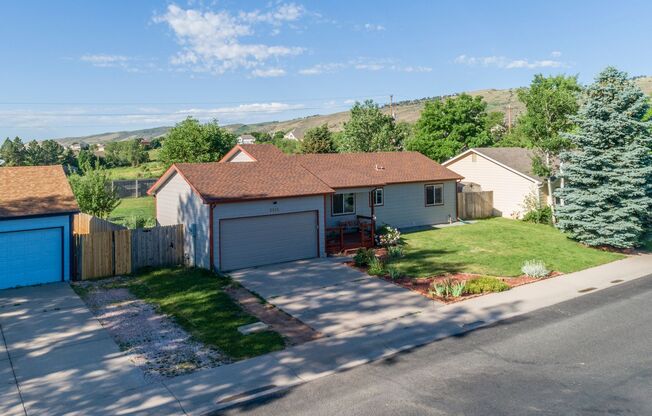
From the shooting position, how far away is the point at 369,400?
8867mm

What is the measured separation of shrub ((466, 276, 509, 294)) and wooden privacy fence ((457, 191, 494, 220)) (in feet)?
50.2

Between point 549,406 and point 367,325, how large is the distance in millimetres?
5319

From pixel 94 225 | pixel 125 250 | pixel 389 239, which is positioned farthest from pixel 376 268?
pixel 94 225

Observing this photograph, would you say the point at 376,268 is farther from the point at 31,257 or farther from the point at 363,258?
the point at 31,257

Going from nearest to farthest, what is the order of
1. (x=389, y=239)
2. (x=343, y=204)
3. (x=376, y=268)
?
(x=376, y=268) → (x=389, y=239) → (x=343, y=204)

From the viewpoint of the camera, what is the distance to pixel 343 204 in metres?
25.5

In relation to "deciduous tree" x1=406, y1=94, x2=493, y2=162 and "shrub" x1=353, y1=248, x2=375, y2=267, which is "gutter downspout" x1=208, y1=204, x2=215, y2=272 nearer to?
"shrub" x1=353, y1=248, x2=375, y2=267

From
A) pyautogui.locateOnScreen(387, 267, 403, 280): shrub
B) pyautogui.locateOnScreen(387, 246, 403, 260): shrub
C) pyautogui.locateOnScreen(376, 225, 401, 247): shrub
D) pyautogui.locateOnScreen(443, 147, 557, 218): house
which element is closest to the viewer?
pyautogui.locateOnScreen(387, 267, 403, 280): shrub

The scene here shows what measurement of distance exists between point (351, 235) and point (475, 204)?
11780 millimetres

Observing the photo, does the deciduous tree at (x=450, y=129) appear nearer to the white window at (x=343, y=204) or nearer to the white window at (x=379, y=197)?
the white window at (x=379, y=197)

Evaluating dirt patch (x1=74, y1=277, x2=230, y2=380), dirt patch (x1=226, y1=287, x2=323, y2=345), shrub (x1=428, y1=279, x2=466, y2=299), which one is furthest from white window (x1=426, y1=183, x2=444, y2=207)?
dirt patch (x1=74, y1=277, x2=230, y2=380)

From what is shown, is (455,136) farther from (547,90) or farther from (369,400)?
(369,400)

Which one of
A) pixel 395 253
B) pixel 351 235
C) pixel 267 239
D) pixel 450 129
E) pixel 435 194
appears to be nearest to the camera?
pixel 267 239

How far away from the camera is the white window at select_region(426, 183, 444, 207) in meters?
29.5
